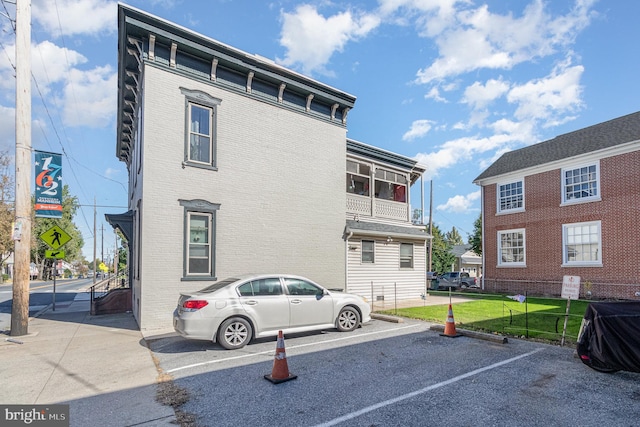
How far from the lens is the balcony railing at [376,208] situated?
1677 centimetres

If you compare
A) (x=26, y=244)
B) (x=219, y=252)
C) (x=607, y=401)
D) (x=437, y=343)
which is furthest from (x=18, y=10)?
(x=607, y=401)

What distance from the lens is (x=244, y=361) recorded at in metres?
7.02

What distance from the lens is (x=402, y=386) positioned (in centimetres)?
558

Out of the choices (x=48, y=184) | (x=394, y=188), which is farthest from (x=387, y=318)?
(x=48, y=184)

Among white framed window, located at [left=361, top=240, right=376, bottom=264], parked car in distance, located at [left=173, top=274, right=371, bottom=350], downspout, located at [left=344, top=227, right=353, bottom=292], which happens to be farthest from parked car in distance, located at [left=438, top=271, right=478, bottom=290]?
parked car in distance, located at [left=173, top=274, right=371, bottom=350]

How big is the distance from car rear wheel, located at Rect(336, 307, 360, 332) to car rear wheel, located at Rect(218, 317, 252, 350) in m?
2.54

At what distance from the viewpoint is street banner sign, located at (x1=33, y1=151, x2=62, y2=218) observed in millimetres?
11242

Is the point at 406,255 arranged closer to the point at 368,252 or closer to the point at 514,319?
the point at 368,252

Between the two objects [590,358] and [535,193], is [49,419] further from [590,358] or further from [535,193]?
[535,193]

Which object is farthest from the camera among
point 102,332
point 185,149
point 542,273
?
point 542,273

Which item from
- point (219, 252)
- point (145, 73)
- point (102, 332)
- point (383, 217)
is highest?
point (145, 73)

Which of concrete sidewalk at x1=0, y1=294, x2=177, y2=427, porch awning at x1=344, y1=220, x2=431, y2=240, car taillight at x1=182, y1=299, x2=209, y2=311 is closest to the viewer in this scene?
concrete sidewalk at x1=0, y1=294, x2=177, y2=427

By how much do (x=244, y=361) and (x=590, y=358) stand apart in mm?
5910

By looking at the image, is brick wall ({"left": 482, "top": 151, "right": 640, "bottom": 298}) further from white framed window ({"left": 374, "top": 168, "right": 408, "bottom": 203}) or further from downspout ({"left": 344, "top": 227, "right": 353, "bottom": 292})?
downspout ({"left": 344, "top": 227, "right": 353, "bottom": 292})
